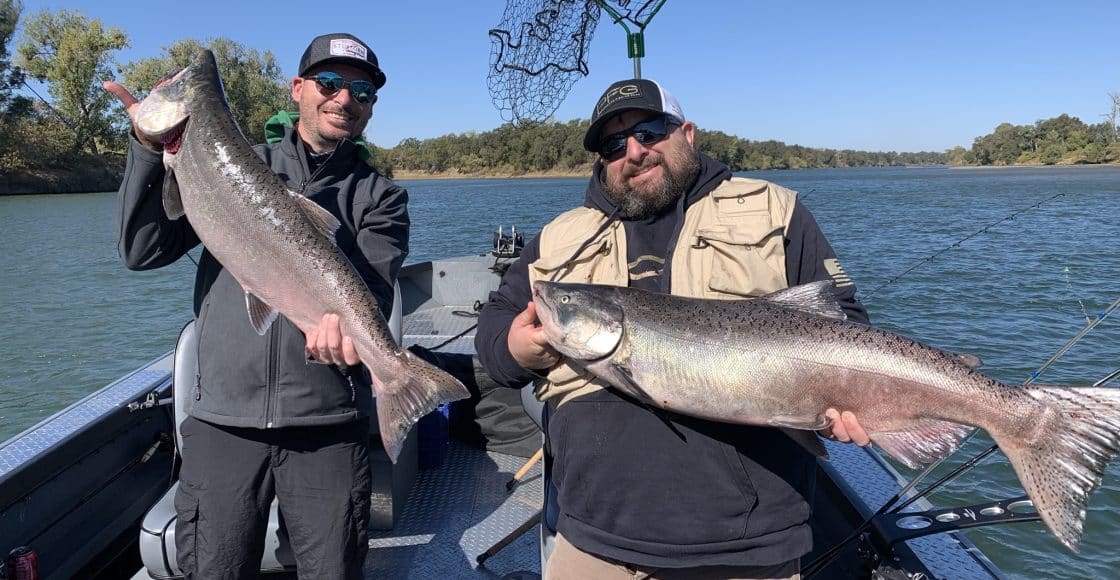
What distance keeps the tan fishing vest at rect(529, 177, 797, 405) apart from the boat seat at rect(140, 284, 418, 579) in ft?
3.08

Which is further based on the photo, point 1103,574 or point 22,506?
point 1103,574

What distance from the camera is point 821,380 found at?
7.93 ft

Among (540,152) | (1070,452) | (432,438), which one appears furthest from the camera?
(540,152)

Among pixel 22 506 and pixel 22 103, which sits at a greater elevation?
pixel 22 103

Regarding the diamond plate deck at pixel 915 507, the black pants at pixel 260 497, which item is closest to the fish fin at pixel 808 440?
the diamond plate deck at pixel 915 507

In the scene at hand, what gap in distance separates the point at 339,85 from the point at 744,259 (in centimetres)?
188

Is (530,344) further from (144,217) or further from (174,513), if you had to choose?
(174,513)

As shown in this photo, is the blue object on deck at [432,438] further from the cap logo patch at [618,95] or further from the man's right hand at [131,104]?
the cap logo patch at [618,95]

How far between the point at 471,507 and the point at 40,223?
3700 centimetres

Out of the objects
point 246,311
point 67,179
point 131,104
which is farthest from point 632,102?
point 67,179

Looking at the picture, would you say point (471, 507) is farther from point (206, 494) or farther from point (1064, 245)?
point (1064, 245)

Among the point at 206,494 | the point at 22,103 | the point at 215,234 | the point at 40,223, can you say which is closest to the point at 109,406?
the point at 206,494

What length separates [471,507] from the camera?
16.0ft

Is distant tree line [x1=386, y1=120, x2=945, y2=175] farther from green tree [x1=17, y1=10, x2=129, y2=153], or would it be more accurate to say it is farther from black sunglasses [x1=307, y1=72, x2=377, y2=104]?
green tree [x1=17, y1=10, x2=129, y2=153]
